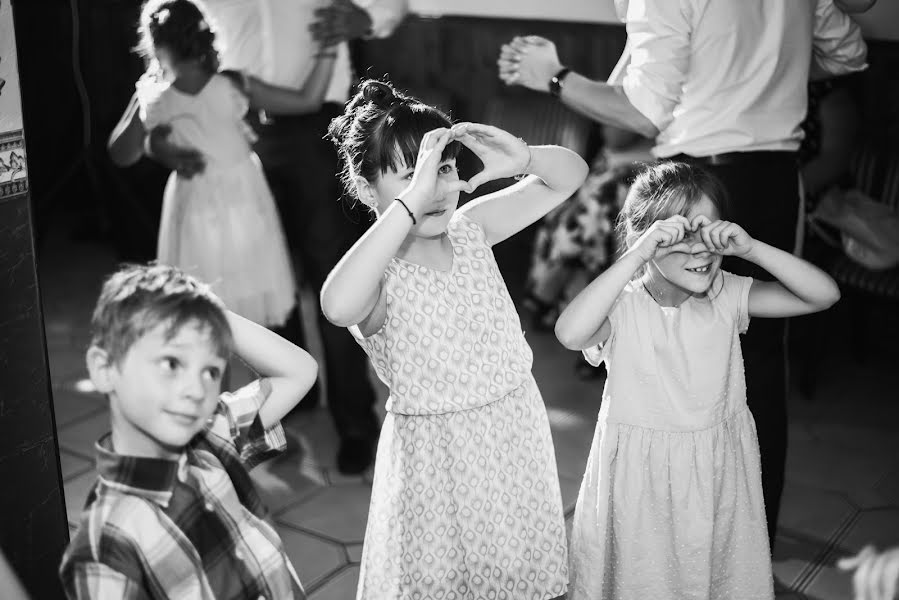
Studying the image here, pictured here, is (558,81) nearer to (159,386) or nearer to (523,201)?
(523,201)

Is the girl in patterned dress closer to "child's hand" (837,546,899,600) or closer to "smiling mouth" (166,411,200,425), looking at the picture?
"smiling mouth" (166,411,200,425)

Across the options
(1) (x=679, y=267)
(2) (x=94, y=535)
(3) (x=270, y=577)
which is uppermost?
(1) (x=679, y=267)

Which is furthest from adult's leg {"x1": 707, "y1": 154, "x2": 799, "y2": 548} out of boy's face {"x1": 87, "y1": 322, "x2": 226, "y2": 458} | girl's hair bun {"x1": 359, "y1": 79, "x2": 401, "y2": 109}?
boy's face {"x1": 87, "y1": 322, "x2": 226, "y2": 458}

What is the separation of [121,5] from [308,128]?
5.97 feet

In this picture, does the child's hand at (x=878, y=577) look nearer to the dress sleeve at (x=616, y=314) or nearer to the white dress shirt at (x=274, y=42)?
the dress sleeve at (x=616, y=314)

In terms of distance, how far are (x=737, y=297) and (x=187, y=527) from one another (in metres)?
1.02

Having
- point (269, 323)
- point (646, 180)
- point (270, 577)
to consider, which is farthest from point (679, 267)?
point (269, 323)

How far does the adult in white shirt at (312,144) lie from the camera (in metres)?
2.75

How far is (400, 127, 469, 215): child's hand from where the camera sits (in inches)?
58.0

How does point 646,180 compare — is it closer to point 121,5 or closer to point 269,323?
point 269,323

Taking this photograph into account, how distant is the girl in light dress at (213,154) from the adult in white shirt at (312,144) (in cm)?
4

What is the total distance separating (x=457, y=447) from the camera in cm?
169

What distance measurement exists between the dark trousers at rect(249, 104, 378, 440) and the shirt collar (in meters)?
1.59

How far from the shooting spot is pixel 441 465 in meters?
1.70
